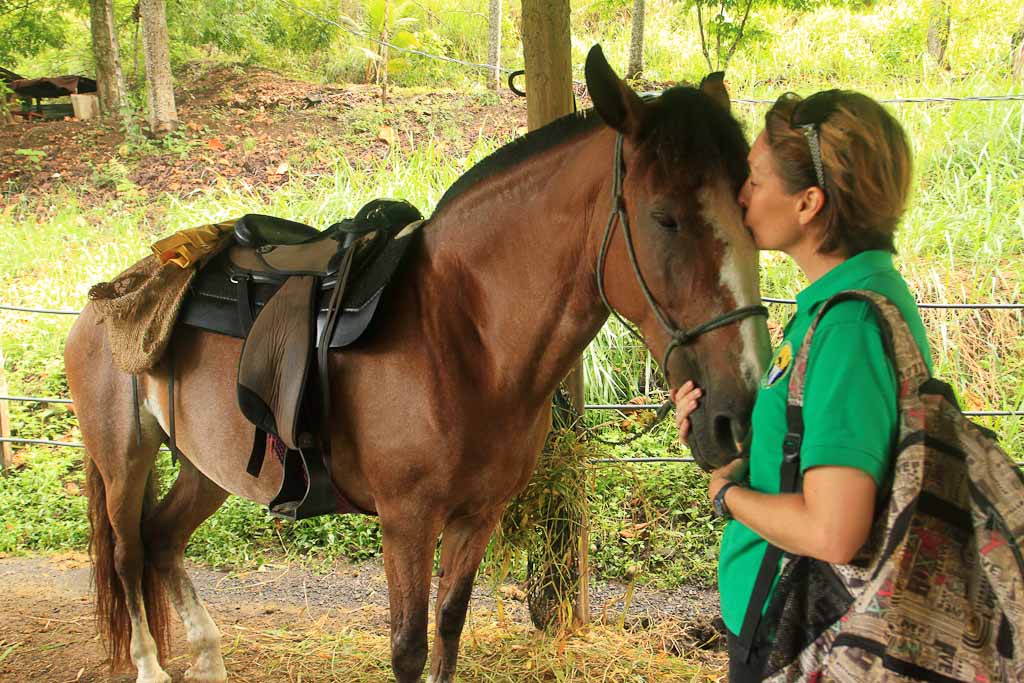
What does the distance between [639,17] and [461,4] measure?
2.70 m

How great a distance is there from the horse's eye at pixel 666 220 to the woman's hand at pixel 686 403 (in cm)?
32

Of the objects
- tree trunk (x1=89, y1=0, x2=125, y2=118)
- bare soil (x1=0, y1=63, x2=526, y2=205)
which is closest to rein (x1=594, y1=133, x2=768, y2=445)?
bare soil (x1=0, y1=63, x2=526, y2=205)

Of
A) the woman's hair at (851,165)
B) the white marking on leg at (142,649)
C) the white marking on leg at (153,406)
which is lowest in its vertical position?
the white marking on leg at (142,649)

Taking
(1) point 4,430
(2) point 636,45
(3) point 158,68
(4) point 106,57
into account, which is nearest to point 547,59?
(1) point 4,430

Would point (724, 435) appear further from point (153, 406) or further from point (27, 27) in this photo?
point (27, 27)

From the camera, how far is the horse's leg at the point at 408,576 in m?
2.20

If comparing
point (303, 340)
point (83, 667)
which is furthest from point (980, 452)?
point (83, 667)

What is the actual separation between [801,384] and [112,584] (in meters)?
2.80

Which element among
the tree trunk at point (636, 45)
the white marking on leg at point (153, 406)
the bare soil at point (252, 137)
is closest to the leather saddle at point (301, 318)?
the white marking on leg at point (153, 406)

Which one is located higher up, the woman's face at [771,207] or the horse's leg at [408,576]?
the woman's face at [771,207]

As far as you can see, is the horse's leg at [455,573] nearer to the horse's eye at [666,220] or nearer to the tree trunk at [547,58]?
the horse's eye at [666,220]

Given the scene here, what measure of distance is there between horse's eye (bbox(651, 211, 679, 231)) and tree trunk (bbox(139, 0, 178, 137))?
7.26 metres

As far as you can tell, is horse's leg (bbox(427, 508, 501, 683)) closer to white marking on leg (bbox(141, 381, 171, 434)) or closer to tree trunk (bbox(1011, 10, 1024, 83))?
white marking on leg (bbox(141, 381, 171, 434))

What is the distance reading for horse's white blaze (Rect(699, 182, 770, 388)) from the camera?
154cm
